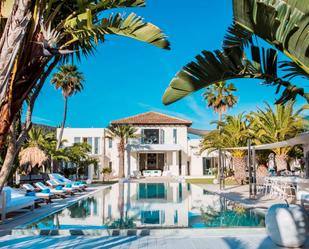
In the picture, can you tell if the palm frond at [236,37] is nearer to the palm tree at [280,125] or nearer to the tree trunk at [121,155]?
the palm tree at [280,125]

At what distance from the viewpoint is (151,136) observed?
4869 centimetres

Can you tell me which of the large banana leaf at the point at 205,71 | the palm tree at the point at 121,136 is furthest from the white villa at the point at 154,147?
the large banana leaf at the point at 205,71

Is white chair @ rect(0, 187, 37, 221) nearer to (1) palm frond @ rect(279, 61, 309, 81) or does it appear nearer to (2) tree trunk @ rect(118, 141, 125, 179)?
(1) palm frond @ rect(279, 61, 309, 81)

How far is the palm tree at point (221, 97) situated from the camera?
1716 inches

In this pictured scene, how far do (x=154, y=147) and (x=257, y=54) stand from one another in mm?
41308

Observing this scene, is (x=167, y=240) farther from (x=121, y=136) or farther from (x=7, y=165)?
(x=121, y=136)

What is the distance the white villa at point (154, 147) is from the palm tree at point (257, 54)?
40.7 metres

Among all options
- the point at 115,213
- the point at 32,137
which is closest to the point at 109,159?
the point at 32,137

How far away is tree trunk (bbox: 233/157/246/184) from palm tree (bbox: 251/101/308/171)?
3.68m

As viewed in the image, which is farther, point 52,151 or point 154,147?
point 154,147

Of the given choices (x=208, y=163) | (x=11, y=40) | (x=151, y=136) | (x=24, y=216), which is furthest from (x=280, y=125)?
(x=151, y=136)

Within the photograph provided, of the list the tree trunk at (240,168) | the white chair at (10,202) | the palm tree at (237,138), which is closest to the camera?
the white chair at (10,202)

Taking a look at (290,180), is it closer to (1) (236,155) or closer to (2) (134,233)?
(2) (134,233)

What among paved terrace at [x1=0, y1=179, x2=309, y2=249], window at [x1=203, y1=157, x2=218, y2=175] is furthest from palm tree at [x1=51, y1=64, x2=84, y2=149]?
paved terrace at [x1=0, y1=179, x2=309, y2=249]
